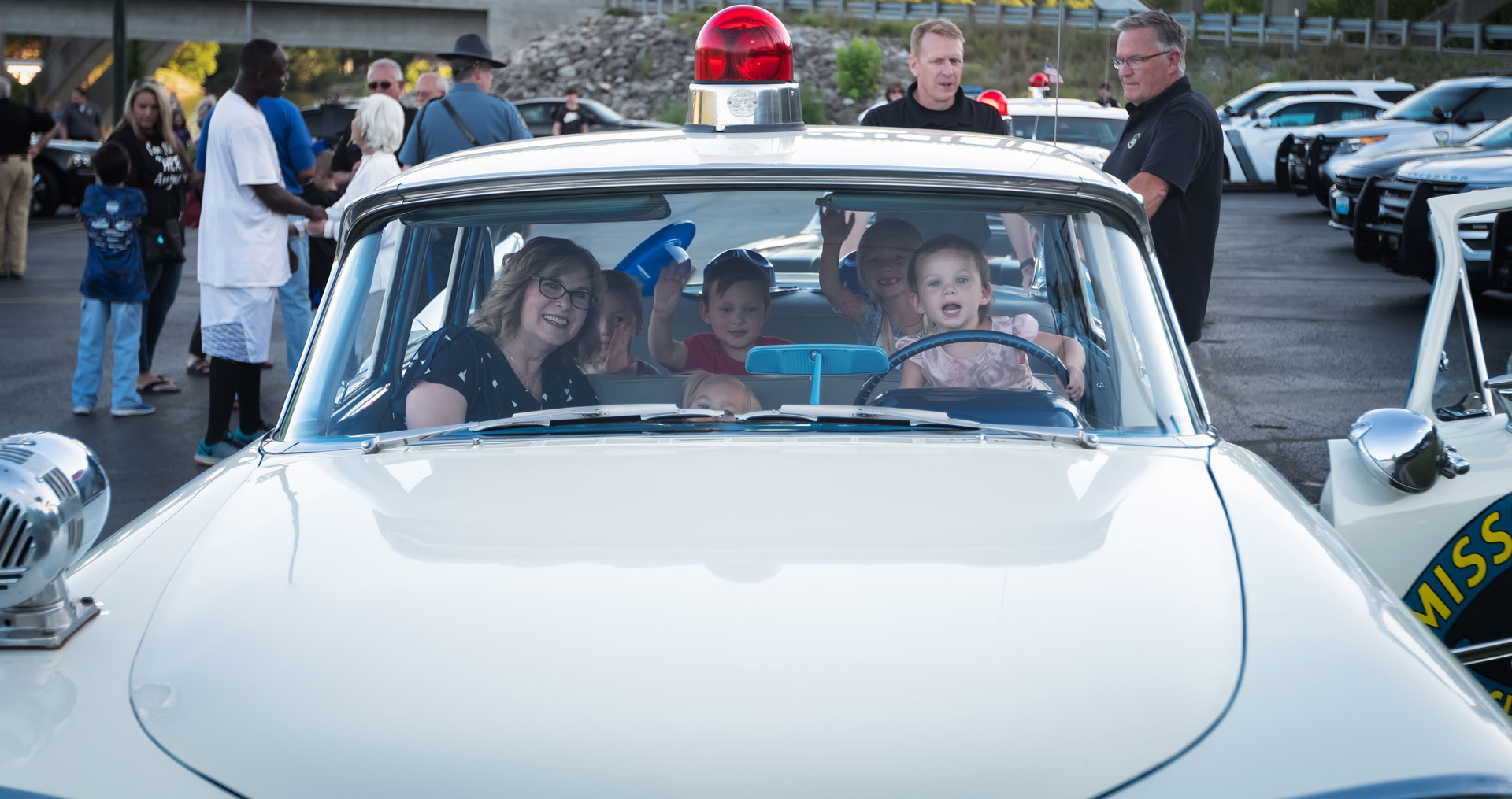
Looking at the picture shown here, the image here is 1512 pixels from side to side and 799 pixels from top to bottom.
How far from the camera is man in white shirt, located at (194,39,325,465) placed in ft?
Result: 20.4

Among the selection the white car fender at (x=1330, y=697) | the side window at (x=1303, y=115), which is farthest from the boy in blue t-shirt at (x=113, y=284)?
the side window at (x=1303, y=115)

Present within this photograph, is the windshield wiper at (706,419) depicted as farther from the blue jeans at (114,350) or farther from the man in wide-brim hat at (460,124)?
the blue jeans at (114,350)

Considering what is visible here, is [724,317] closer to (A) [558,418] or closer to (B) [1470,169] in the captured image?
(A) [558,418]

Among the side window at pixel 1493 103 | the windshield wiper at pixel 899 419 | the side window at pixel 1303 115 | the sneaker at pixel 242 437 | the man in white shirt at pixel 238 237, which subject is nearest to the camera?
the windshield wiper at pixel 899 419

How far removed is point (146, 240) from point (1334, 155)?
50.2 ft

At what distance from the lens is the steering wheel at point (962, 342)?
105 inches

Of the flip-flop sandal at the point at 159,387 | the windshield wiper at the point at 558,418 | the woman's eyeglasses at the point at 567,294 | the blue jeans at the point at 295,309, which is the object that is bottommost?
the flip-flop sandal at the point at 159,387

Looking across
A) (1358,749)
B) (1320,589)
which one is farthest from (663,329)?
(1358,749)

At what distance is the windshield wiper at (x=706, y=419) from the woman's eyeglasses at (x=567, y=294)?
0.44m

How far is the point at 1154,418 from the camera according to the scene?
7.88 feet

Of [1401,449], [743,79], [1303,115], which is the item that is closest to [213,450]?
[743,79]

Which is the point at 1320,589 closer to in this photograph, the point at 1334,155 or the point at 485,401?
the point at 485,401

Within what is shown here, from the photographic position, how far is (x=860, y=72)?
45.3 metres

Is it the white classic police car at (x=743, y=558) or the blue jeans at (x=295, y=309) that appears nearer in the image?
the white classic police car at (x=743, y=558)
